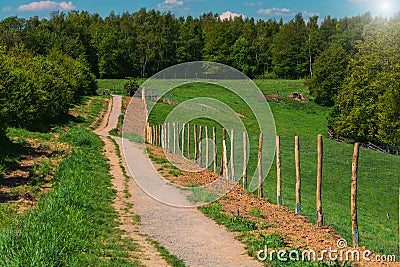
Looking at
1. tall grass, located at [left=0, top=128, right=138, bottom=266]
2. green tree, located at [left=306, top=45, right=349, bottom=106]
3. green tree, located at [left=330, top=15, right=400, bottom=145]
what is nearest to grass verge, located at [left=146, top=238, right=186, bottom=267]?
tall grass, located at [left=0, top=128, right=138, bottom=266]

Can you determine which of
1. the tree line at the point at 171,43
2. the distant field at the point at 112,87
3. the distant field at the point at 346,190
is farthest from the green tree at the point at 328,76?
the distant field at the point at 112,87

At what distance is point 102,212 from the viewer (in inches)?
465

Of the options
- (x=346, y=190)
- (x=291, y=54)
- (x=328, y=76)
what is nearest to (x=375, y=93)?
(x=346, y=190)

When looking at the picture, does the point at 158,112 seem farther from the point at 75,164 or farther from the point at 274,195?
the point at 274,195

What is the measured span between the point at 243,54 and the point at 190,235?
376ft

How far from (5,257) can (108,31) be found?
395 ft

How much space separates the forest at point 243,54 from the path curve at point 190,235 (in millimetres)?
24900

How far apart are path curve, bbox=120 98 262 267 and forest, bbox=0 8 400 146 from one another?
24900mm

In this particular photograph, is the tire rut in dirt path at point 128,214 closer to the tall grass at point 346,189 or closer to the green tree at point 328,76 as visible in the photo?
the tall grass at point 346,189

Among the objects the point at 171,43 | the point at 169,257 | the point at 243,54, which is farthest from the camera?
the point at 171,43

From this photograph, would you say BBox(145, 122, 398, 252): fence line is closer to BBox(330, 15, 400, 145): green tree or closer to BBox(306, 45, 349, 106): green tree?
BBox(330, 15, 400, 145): green tree

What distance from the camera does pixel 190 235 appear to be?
10109 millimetres

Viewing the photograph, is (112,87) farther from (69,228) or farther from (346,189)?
(69,228)

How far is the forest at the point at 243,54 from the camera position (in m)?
45.0
